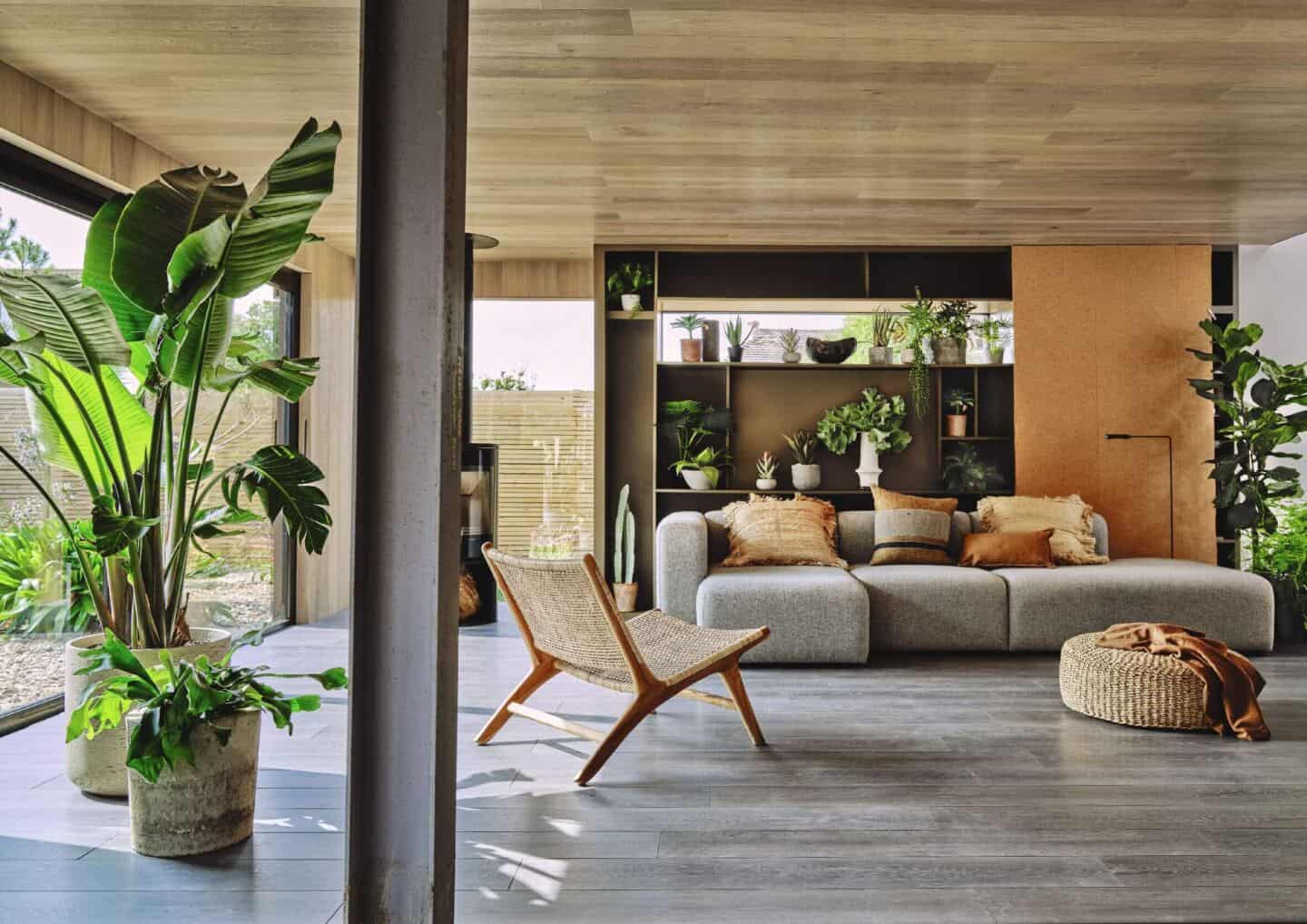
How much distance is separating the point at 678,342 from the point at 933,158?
2.36 metres

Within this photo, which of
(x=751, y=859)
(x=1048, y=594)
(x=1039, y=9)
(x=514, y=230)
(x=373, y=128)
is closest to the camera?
(x=373, y=128)

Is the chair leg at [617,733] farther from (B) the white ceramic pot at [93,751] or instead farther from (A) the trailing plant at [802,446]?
(A) the trailing plant at [802,446]

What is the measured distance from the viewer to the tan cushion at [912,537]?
18.5 ft

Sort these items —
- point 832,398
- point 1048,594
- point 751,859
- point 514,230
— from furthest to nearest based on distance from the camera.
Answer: point 832,398, point 514,230, point 1048,594, point 751,859

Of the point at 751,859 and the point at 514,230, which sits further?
the point at 514,230

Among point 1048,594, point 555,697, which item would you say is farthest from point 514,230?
point 1048,594

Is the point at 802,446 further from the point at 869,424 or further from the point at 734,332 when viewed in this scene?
the point at 734,332

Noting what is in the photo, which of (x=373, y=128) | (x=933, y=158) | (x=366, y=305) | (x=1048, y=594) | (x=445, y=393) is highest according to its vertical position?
(x=933, y=158)

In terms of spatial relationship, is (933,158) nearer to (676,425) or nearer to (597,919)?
(676,425)

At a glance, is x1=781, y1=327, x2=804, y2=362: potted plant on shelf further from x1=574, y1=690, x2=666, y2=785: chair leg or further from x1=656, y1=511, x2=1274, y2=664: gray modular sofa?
x1=574, y1=690, x2=666, y2=785: chair leg

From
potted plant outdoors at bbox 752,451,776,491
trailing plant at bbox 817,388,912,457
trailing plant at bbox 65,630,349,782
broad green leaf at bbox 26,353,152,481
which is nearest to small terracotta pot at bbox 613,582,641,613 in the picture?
potted plant outdoors at bbox 752,451,776,491

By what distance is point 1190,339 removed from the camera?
6391mm

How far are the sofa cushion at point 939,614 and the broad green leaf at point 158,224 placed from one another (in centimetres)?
356

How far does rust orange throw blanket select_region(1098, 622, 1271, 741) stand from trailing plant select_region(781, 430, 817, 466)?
269 centimetres
